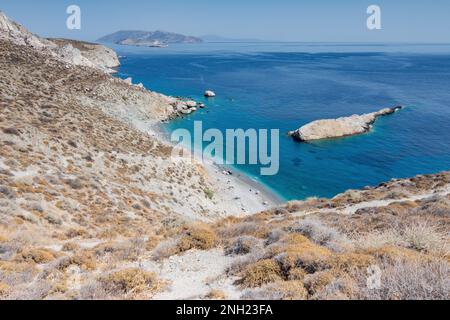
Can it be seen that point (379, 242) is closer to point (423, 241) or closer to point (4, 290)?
point (423, 241)

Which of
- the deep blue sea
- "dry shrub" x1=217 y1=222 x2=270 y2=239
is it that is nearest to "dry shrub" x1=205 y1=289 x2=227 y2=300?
"dry shrub" x1=217 y1=222 x2=270 y2=239

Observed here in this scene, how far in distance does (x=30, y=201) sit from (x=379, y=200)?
21394 mm

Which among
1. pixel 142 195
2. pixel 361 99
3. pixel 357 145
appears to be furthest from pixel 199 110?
pixel 142 195

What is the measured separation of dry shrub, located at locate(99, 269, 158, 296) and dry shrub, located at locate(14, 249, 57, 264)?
12.2 feet

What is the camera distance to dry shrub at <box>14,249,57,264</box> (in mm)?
10453

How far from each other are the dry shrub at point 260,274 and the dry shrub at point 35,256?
685 cm

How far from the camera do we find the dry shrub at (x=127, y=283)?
777 cm

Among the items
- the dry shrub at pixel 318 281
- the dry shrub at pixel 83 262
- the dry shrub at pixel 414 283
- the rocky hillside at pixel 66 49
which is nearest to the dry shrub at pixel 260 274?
the dry shrub at pixel 318 281

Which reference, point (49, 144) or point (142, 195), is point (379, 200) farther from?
point (49, 144)

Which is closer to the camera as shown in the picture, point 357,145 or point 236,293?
point 236,293

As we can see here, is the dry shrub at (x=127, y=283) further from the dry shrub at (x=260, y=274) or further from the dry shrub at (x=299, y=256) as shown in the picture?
the dry shrub at (x=299, y=256)

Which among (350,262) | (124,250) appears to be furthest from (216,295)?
(124,250)

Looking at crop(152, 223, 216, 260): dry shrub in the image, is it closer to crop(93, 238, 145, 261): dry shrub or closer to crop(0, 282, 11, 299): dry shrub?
crop(93, 238, 145, 261): dry shrub
